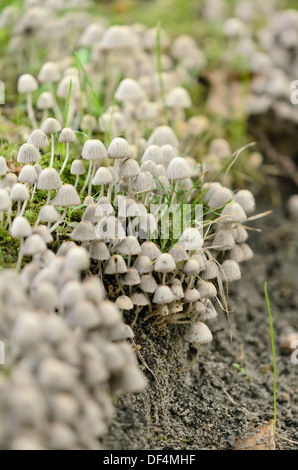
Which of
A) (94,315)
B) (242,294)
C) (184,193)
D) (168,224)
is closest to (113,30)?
(184,193)

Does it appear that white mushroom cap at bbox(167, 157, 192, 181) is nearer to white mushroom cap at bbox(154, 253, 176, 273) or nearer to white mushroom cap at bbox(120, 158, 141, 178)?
white mushroom cap at bbox(120, 158, 141, 178)

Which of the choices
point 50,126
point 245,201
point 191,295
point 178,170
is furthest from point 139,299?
point 50,126

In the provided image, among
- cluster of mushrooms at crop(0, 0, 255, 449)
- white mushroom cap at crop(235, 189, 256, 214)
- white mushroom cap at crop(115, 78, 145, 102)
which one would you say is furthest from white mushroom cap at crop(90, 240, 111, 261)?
white mushroom cap at crop(115, 78, 145, 102)

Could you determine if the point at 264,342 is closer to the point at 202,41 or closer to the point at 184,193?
the point at 184,193

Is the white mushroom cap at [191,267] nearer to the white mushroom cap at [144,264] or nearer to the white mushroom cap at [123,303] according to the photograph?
the white mushroom cap at [144,264]

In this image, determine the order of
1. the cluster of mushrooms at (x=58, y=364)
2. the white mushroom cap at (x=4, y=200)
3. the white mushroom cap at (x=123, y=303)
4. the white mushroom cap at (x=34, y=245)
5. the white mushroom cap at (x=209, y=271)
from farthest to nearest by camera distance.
→ the white mushroom cap at (x=209, y=271) < the white mushroom cap at (x=123, y=303) < the white mushroom cap at (x=4, y=200) < the white mushroom cap at (x=34, y=245) < the cluster of mushrooms at (x=58, y=364)

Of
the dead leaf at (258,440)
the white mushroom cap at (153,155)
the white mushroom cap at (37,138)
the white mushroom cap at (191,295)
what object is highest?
the white mushroom cap at (153,155)

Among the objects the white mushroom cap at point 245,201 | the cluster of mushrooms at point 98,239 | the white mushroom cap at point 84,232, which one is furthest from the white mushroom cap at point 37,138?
the white mushroom cap at point 245,201
